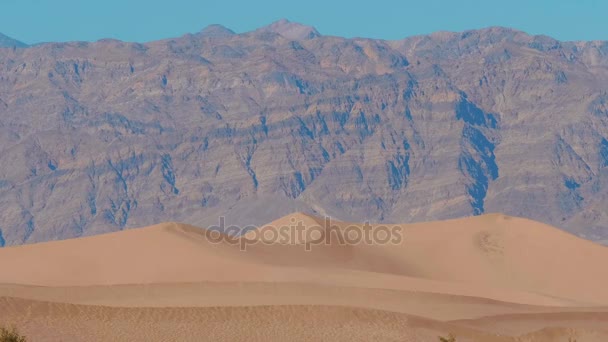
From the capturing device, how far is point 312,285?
1951 inches

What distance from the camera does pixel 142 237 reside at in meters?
64.4

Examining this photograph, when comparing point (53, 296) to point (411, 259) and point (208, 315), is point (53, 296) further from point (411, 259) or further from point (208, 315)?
point (411, 259)

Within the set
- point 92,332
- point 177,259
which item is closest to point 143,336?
point 92,332
